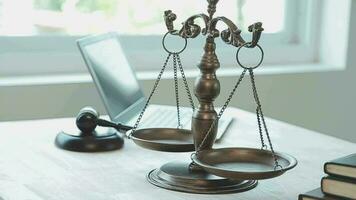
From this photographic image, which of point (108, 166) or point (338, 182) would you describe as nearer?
point (338, 182)

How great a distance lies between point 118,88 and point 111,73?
42 millimetres

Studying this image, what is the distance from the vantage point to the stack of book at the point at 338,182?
979mm

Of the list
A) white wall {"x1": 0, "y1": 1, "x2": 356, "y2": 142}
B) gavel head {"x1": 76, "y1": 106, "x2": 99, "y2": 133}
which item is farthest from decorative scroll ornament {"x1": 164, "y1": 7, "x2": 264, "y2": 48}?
white wall {"x1": 0, "y1": 1, "x2": 356, "y2": 142}

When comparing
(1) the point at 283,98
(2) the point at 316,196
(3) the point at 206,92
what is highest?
(3) the point at 206,92

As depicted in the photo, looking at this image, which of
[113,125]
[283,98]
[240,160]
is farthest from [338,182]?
[283,98]

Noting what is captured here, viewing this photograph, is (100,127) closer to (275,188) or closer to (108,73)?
(108,73)

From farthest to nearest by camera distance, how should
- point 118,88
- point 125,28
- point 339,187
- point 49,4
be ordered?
point 125,28 → point 49,4 → point 118,88 → point 339,187

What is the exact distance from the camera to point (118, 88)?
1.69 meters

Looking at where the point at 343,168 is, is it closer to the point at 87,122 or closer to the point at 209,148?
the point at 209,148

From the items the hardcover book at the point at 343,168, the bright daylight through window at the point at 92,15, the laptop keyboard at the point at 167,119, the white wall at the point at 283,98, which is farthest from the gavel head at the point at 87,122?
the bright daylight through window at the point at 92,15

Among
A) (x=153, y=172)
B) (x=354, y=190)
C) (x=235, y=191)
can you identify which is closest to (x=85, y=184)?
(x=153, y=172)

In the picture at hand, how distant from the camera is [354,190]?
0.97 m

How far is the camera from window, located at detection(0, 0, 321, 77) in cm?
212

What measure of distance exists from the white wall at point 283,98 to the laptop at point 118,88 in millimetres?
284
